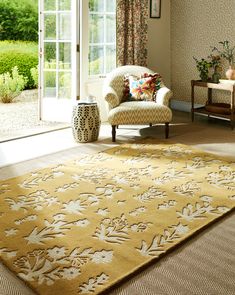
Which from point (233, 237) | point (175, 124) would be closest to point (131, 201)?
point (233, 237)

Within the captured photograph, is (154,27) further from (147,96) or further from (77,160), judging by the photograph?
(77,160)

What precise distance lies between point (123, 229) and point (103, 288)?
0.68 metres

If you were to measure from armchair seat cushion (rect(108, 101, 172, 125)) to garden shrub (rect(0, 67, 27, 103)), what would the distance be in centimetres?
358

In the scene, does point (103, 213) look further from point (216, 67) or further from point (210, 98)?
point (210, 98)

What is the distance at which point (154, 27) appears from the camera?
6.71m

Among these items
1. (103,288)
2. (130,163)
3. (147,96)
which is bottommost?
(103,288)

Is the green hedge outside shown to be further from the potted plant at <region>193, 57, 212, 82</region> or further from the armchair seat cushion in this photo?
the armchair seat cushion

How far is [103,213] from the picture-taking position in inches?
120

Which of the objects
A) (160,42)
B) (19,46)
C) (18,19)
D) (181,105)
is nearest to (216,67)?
(181,105)

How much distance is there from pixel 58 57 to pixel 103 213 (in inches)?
133

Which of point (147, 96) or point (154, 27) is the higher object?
point (154, 27)

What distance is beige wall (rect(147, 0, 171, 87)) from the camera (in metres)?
6.71

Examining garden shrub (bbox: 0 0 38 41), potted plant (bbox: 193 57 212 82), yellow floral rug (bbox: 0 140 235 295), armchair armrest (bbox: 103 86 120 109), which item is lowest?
yellow floral rug (bbox: 0 140 235 295)

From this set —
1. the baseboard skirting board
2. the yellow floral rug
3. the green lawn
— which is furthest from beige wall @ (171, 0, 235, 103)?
the green lawn
